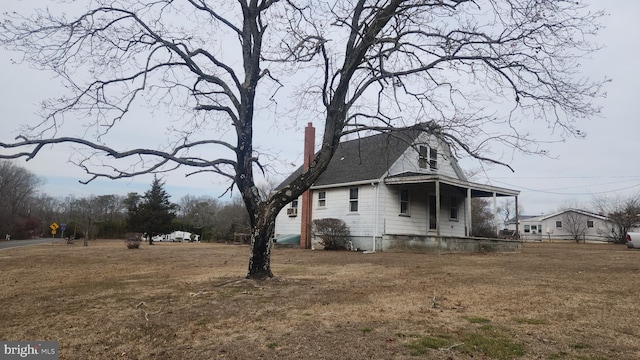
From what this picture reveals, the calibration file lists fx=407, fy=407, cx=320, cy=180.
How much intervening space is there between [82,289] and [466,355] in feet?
24.3

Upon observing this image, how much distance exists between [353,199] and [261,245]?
41.4ft

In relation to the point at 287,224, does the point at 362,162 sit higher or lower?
higher

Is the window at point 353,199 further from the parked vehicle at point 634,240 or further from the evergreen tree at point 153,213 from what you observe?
the evergreen tree at point 153,213

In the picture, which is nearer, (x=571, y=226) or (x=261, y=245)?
(x=261, y=245)

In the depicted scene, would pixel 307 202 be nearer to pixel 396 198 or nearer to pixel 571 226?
pixel 396 198

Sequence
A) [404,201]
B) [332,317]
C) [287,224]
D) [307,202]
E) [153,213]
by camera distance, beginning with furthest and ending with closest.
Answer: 1. [153,213]
2. [287,224]
3. [307,202]
4. [404,201]
5. [332,317]

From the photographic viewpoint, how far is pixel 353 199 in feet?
68.0

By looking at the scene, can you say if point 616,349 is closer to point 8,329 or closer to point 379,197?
point 8,329

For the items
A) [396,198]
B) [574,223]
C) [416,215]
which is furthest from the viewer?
[574,223]

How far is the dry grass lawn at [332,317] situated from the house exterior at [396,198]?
356 inches

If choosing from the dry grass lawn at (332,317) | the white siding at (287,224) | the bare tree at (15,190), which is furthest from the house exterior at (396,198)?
the bare tree at (15,190)

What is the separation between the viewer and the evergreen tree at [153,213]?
117 feet

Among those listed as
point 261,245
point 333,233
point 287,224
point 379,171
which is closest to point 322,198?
point 333,233

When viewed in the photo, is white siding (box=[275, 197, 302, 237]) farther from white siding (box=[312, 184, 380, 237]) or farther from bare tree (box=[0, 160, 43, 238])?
bare tree (box=[0, 160, 43, 238])
